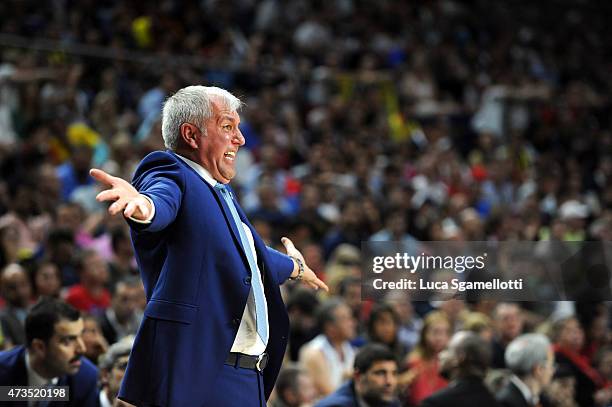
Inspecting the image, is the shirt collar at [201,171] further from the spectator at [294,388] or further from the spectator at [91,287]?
the spectator at [91,287]

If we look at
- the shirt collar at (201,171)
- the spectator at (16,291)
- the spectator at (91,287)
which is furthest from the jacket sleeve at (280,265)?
the spectator at (91,287)

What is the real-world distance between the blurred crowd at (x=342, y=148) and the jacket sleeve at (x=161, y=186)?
6.75 feet

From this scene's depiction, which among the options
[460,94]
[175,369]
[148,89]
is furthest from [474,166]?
[175,369]

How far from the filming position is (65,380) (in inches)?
175

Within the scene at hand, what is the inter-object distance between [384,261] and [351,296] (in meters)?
2.61

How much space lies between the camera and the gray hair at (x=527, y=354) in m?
6.08

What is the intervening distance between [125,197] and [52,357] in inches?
69.0

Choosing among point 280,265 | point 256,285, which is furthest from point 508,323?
point 256,285

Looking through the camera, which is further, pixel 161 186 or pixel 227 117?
pixel 227 117

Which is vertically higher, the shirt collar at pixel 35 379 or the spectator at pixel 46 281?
the spectator at pixel 46 281

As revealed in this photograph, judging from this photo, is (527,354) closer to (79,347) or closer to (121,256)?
(79,347)

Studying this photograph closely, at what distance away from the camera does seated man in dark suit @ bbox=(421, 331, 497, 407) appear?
5.36 m

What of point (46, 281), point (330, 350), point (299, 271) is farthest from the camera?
point (330, 350)

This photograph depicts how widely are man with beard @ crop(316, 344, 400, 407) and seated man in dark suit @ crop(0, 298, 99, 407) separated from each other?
4.14 feet
